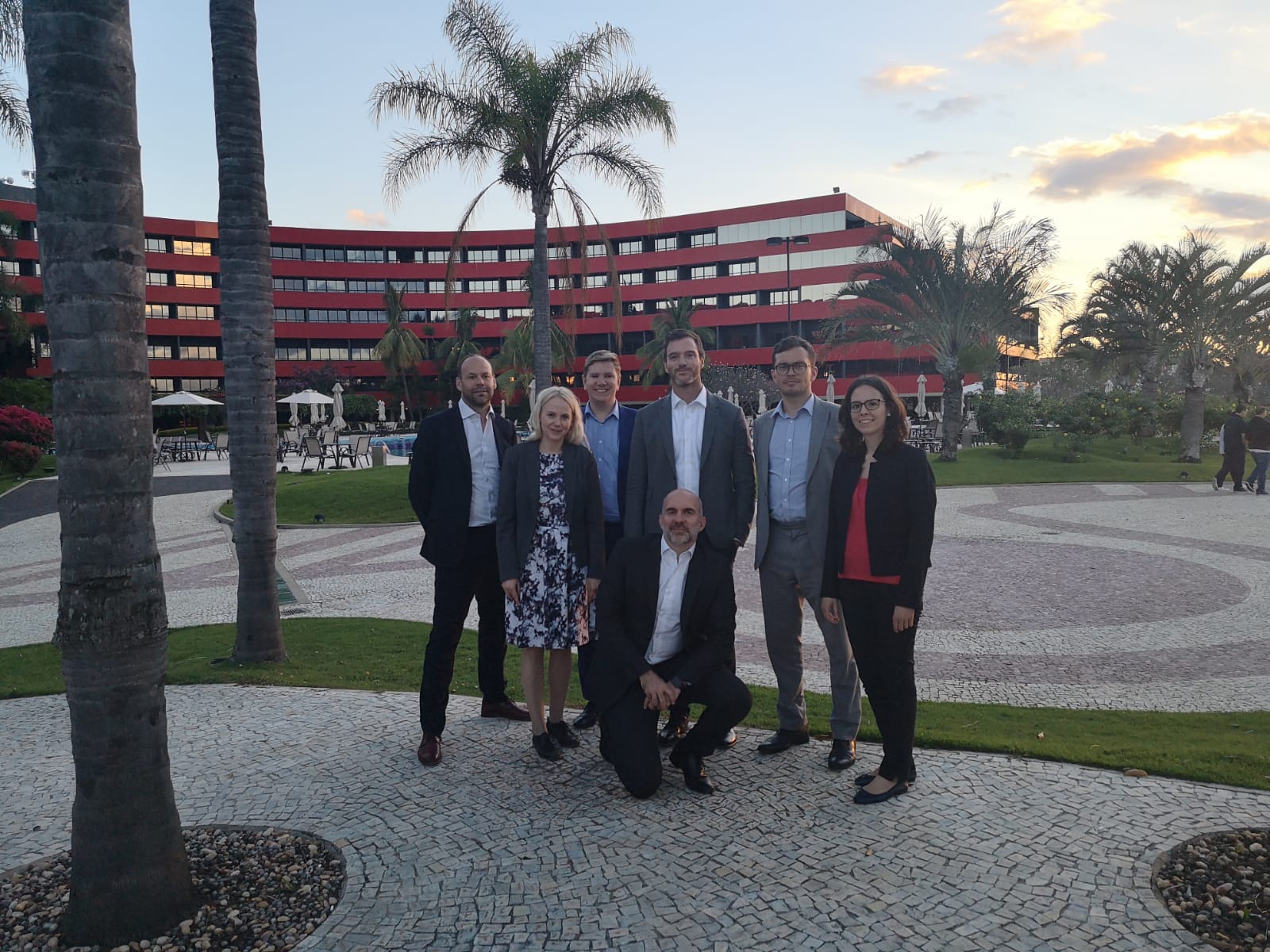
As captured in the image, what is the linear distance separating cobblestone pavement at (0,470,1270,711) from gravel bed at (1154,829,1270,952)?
2.22m

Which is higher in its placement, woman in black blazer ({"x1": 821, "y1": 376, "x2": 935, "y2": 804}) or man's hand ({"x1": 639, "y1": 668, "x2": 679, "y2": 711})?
woman in black blazer ({"x1": 821, "y1": 376, "x2": 935, "y2": 804})

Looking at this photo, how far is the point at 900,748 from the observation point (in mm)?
4004

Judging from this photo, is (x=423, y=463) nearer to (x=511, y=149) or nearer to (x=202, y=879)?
(x=202, y=879)

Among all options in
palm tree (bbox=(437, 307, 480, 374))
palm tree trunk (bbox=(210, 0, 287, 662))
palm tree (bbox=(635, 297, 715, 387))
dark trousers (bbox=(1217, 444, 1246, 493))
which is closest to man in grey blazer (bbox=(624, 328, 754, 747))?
palm tree trunk (bbox=(210, 0, 287, 662))

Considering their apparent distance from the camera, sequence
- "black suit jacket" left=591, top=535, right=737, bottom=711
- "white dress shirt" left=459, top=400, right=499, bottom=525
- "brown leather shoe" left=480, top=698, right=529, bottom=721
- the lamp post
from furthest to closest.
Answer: the lamp post < "brown leather shoe" left=480, top=698, right=529, bottom=721 < "white dress shirt" left=459, top=400, right=499, bottom=525 < "black suit jacket" left=591, top=535, right=737, bottom=711

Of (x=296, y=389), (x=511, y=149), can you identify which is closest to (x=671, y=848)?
(x=511, y=149)

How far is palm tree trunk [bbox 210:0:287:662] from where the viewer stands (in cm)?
631

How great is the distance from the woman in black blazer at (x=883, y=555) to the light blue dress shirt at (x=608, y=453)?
53.2 inches

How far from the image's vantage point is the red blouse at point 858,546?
4.15 m

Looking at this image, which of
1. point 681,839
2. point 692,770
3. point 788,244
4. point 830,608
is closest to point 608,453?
point 830,608

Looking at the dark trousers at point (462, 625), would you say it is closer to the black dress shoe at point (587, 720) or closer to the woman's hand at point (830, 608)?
the black dress shoe at point (587, 720)

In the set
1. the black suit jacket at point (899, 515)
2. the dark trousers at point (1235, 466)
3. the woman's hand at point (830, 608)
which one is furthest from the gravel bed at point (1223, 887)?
the dark trousers at point (1235, 466)

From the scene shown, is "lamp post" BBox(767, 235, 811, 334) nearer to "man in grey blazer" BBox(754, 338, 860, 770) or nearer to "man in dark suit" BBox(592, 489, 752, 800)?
"man in grey blazer" BBox(754, 338, 860, 770)

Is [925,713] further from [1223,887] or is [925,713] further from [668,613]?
[1223,887]
